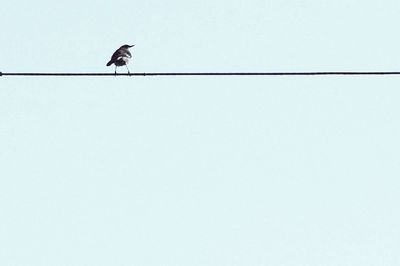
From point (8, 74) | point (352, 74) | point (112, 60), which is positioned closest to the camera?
point (352, 74)

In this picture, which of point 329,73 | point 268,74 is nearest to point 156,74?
point 268,74

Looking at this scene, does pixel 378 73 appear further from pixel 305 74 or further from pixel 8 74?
pixel 8 74

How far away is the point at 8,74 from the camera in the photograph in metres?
16.7

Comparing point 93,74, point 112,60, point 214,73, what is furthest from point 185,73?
point 112,60

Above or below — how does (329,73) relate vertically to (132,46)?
below

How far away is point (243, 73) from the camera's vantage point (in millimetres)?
15930

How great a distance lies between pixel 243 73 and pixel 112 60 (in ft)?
45.6

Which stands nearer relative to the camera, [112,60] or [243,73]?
[243,73]

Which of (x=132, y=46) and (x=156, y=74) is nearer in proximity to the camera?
(x=156, y=74)

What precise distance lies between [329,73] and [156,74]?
2899 mm

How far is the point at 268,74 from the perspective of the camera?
16.0 meters

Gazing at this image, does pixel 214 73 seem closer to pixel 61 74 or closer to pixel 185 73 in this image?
pixel 185 73

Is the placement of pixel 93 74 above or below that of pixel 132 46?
below

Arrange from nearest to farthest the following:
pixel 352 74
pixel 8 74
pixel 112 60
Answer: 1. pixel 352 74
2. pixel 8 74
3. pixel 112 60
